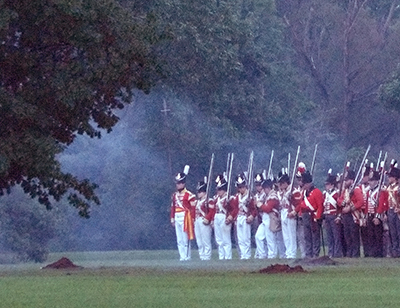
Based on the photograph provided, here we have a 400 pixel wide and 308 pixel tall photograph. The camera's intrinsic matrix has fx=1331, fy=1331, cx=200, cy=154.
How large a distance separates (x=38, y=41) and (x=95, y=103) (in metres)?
1.81

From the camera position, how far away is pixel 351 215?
30172mm

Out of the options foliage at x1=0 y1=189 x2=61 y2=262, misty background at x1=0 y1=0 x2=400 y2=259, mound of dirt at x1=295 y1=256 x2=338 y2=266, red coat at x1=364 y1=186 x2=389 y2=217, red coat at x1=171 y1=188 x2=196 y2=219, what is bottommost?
mound of dirt at x1=295 y1=256 x2=338 y2=266

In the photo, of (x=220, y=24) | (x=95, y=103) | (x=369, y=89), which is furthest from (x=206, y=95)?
(x=369, y=89)

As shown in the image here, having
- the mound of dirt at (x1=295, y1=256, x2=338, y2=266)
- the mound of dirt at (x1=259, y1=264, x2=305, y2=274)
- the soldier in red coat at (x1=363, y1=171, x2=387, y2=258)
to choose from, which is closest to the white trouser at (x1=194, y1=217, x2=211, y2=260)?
the soldier in red coat at (x1=363, y1=171, x2=387, y2=258)

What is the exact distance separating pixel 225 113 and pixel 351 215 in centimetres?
1900

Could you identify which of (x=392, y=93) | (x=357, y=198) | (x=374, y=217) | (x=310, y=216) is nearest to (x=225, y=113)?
(x=392, y=93)

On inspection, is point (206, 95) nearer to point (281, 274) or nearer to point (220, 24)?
point (220, 24)

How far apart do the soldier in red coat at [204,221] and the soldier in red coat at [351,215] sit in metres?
3.79

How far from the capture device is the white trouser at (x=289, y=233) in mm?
31438

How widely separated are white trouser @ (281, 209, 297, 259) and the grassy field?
465cm

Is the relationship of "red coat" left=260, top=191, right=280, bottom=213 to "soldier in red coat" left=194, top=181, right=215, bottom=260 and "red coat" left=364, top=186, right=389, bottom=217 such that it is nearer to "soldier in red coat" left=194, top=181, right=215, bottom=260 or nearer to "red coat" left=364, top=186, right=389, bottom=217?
"soldier in red coat" left=194, top=181, right=215, bottom=260

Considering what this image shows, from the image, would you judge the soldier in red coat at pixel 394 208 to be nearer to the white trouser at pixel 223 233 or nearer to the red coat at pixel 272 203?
the red coat at pixel 272 203

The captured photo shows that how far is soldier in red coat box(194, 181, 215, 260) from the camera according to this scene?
32812 millimetres

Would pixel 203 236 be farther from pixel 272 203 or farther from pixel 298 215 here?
pixel 298 215
